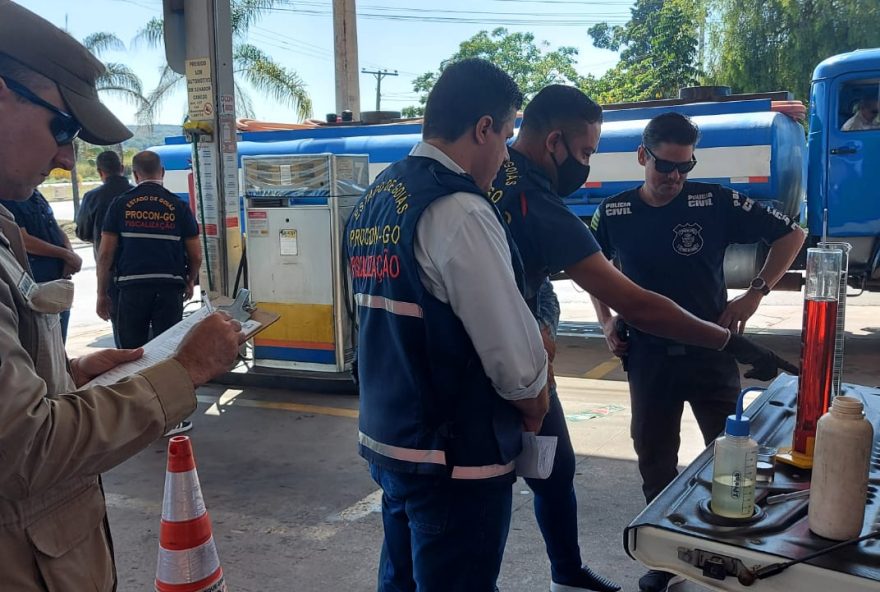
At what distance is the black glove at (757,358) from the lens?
2.33 m

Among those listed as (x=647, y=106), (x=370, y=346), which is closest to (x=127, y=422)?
(x=370, y=346)

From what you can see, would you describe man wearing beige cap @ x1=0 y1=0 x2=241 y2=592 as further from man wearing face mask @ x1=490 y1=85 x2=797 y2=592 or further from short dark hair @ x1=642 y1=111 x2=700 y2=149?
short dark hair @ x1=642 y1=111 x2=700 y2=149

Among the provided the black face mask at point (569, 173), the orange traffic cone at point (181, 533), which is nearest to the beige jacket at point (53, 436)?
the orange traffic cone at point (181, 533)

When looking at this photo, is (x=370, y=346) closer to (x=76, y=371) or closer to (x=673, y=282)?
(x=76, y=371)

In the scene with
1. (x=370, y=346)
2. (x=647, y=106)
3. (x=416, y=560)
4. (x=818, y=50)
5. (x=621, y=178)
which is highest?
(x=818, y=50)

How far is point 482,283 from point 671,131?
1.54 m

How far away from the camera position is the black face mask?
2684 millimetres

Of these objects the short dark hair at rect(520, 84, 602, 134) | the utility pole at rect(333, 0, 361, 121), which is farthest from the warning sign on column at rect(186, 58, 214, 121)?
the utility pole at rect(333, 0, 361, 121)

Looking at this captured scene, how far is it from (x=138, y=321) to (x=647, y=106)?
559cm

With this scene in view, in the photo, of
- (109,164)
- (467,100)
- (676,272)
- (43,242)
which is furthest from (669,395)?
(109,164)

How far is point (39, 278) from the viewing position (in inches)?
207

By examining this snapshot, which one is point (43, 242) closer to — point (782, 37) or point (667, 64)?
point (782, 37)

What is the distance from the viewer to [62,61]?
4.57ft

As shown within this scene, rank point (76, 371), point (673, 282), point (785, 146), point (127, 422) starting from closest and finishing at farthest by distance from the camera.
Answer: point (127, 422) → point (76, 371) → point (673, 282) → point (785, 146)
